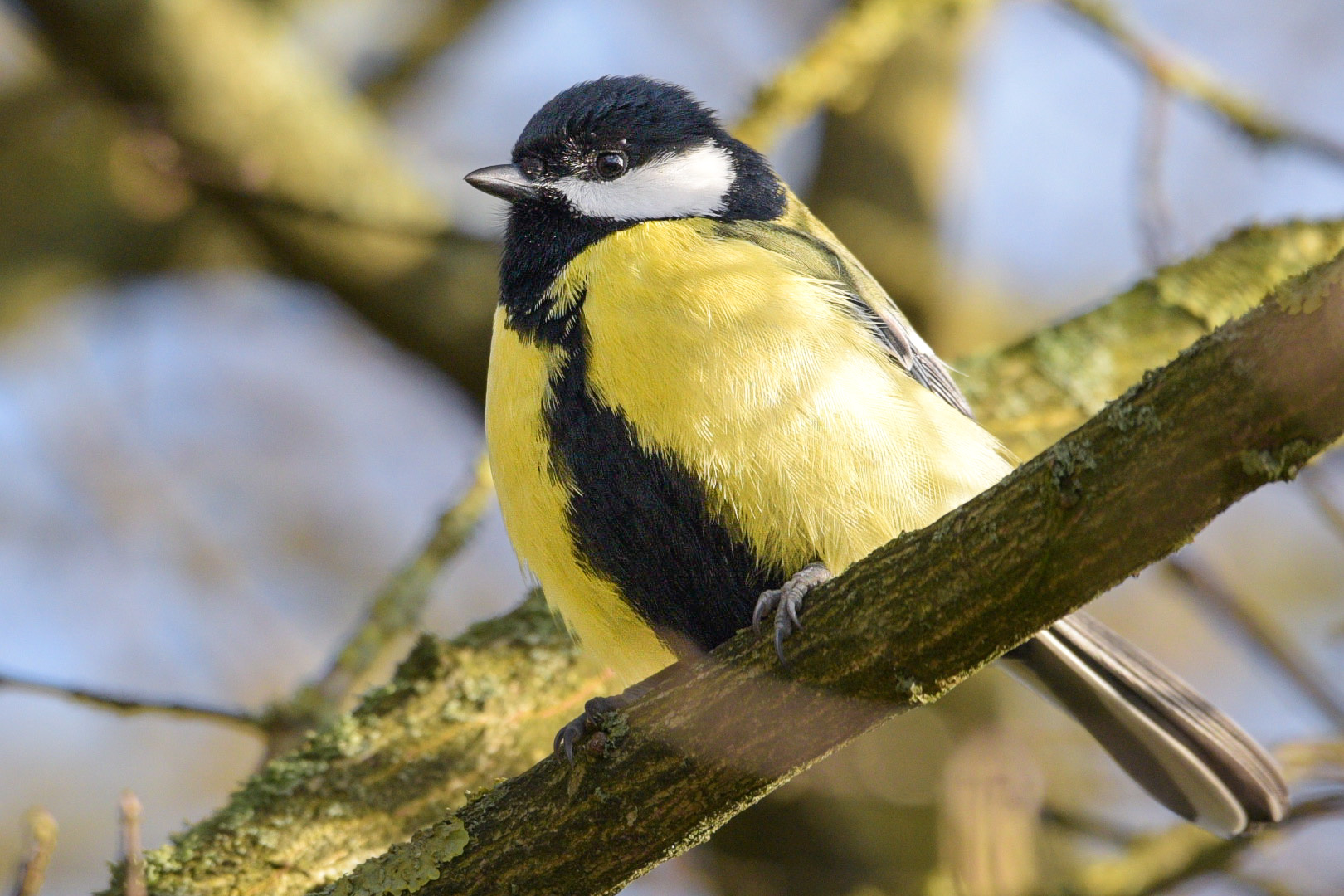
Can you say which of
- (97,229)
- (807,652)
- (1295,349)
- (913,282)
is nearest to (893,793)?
(913,282)

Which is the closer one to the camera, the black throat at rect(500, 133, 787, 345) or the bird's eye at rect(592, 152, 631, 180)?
the black throat at rect(500, 133, 787, 345)

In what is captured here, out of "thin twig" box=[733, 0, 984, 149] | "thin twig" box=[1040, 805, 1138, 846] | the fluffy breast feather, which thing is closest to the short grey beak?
the fluffy breast feather

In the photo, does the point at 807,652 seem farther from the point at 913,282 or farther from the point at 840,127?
the point at 840,127

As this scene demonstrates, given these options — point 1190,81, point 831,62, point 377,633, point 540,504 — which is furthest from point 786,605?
point 1190,81

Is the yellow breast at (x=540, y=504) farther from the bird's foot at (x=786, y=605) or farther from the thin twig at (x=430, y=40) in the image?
the thin twig at (x=430, y=40)

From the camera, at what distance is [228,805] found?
9.56 feet

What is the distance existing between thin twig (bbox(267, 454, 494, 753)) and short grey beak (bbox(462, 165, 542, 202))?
681 millimetres

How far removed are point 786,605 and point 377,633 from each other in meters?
1.46

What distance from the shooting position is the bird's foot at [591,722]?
2180 mm

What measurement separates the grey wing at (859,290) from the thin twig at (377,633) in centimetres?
92

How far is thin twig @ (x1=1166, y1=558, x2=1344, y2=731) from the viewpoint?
3.22 m

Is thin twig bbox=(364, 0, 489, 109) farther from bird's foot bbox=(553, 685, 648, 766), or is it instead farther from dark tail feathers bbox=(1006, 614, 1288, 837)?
bird's foot bbox=(553, 685, 648, 766)

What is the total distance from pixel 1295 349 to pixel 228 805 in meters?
2.40

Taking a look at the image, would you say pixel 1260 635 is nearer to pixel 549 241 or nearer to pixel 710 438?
pixel 710 438
